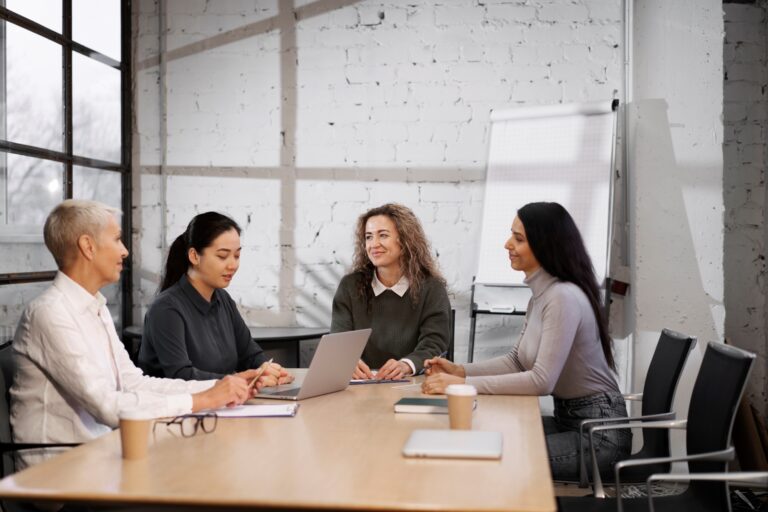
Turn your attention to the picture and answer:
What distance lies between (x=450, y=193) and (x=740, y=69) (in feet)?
5.19

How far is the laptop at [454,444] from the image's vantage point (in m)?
1.65

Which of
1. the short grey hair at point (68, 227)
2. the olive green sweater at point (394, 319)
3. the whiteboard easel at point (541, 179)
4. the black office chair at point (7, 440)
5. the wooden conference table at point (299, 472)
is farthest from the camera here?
the whiteboard easel at point (541, 179)

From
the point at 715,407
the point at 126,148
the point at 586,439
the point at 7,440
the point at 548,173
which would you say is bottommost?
the point at 586,439

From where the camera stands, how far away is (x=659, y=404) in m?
2.55

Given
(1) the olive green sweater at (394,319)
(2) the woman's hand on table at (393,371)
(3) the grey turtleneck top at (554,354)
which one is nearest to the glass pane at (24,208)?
(1) the olive green sweater at (394,319)

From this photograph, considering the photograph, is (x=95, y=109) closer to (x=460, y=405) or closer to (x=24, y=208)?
(x=24, y=208)

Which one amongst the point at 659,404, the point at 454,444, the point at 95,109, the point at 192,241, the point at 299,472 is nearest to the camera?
the point at 299,472

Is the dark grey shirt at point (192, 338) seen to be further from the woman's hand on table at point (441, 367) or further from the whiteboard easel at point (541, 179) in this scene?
the whiteboard easel at point (541, 179)

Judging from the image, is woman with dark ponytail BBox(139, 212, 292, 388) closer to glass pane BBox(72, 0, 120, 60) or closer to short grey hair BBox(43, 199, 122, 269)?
short grey hair BBox(43, 199, 122, 269)

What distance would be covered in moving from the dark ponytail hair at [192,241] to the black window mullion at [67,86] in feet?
3.06

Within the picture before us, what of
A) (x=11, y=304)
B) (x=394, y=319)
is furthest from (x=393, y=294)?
(x=11, y=304)

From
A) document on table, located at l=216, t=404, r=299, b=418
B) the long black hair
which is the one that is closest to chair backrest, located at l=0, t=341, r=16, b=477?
document on table, located at l=216, t=404, r=299, b=418

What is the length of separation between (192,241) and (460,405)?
141 centimetres

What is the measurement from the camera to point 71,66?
145 inches
